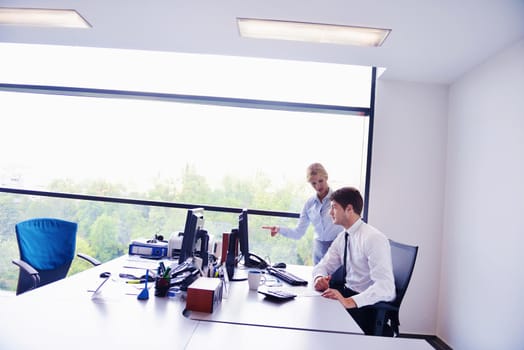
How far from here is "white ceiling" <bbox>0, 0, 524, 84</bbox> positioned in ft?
7.76

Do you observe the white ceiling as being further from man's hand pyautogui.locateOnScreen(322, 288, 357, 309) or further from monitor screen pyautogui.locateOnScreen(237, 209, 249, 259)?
man's hand pyautogui.locateOnScreen(322, 288, 357, 309)

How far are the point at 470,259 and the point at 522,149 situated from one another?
45.7 inches

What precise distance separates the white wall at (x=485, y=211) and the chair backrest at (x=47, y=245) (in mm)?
3696

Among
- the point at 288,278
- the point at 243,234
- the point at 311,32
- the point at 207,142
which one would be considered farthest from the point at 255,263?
the point at 311,32

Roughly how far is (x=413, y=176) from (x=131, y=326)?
3.35 metres

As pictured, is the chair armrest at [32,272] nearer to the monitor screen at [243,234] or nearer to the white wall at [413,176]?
the monitor screen at [243,234]

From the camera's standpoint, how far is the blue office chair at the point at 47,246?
8.68 ft

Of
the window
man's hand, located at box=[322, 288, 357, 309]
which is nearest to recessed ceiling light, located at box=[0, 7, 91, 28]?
the window

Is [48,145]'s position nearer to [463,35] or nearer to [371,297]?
[371,297]

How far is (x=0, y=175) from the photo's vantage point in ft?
13.3

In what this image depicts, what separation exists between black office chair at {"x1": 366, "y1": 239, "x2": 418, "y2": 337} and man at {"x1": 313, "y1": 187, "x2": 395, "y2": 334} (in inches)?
2.4

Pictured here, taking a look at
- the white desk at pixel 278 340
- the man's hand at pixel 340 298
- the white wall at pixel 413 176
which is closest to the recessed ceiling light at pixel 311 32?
the white wall at pixel 413 176

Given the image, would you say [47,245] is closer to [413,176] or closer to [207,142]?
[207,142]

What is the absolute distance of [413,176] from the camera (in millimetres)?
3713
